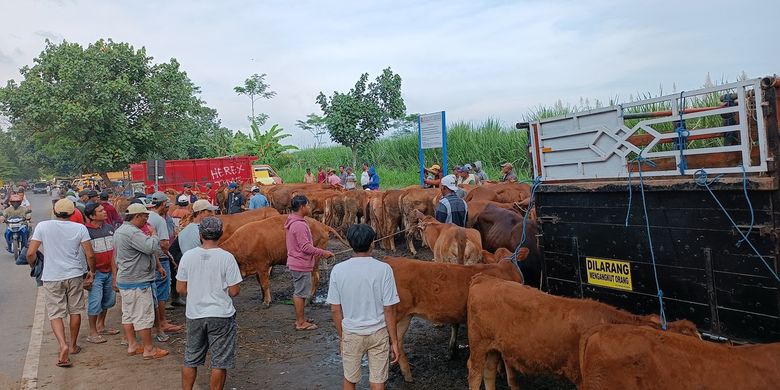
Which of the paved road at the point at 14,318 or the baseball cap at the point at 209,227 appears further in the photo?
the paved road at the point at 14,318

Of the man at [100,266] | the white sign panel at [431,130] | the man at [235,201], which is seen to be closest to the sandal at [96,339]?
the man at [100,266]

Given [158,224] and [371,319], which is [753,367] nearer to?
[371,319]

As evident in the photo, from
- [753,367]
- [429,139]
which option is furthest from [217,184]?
[753,367]

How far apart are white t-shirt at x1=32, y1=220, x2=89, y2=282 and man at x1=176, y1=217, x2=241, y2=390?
108 inches

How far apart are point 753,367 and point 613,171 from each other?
225 centimetres

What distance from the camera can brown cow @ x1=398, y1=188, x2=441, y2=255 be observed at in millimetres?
13391

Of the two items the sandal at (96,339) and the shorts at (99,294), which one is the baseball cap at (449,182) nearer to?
the shorts at (99,294)

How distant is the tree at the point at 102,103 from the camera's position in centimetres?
2712

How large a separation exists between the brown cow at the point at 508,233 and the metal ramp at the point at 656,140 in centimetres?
185

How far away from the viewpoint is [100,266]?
7402mm

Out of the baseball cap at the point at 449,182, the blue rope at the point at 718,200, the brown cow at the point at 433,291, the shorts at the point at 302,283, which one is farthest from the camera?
the baseball cap at the point at 449,182

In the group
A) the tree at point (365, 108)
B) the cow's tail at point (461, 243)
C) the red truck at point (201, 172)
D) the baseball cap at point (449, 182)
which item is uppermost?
the tree at point (365, 108)

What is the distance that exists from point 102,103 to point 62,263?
24129 mm

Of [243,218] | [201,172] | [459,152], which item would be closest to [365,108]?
[459,152]
